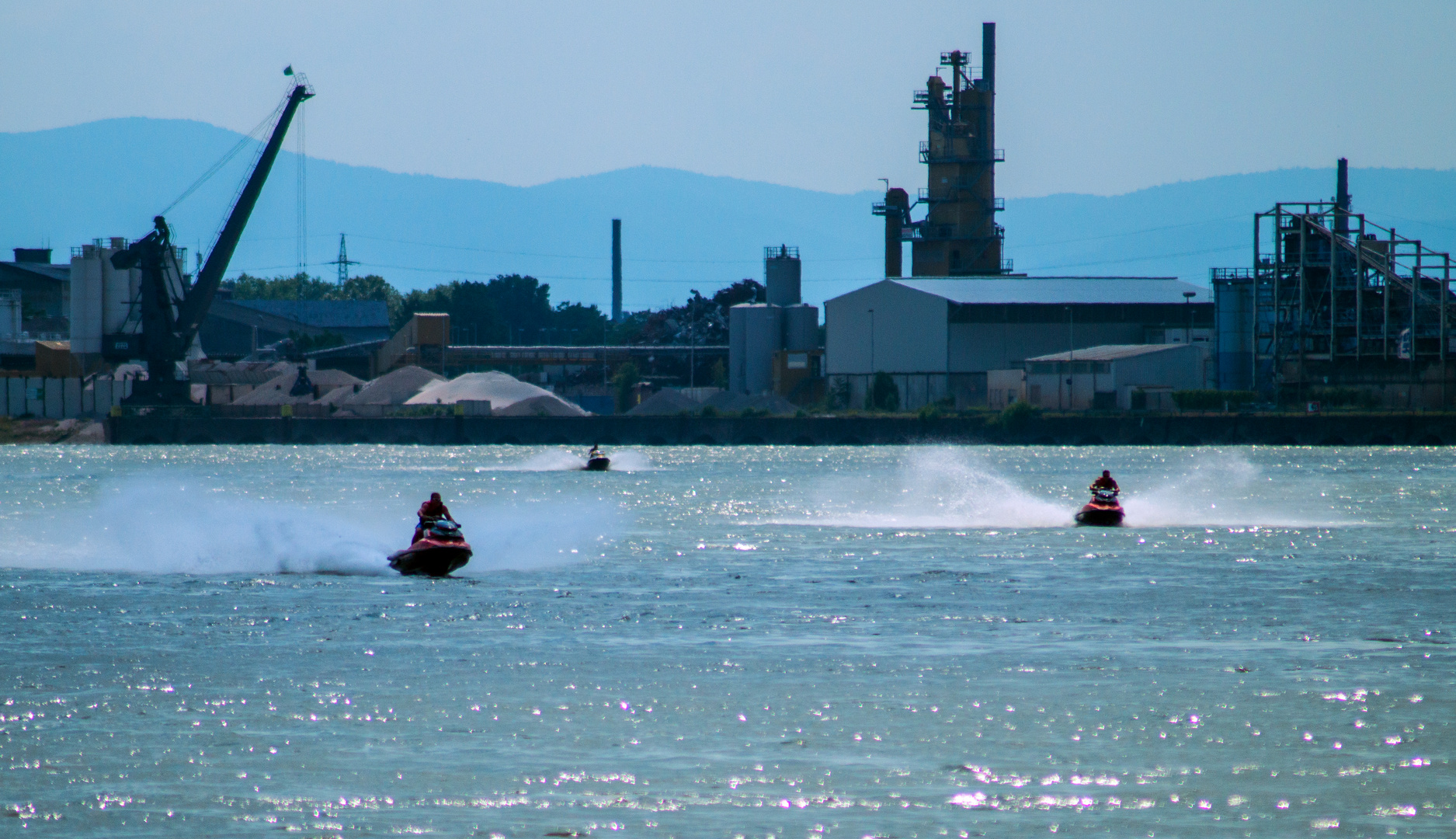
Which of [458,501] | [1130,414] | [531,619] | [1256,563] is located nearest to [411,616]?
[531,619]

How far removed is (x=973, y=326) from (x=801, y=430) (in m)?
13.7

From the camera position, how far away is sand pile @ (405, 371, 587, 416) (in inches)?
5271

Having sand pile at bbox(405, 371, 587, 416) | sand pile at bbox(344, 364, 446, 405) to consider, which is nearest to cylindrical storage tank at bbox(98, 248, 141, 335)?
sand pile at bbox(344, 364, 446, 405)

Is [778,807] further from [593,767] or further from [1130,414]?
[1130,414]

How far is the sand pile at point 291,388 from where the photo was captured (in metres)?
139

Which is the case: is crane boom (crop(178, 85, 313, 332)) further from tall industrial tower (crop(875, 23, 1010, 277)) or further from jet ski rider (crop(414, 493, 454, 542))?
jet ski rider (crop(414, 493, 454, 542))

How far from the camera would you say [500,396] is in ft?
448

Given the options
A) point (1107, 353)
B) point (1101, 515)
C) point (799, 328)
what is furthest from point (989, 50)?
point (1101, 515)

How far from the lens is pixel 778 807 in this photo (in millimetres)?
16016

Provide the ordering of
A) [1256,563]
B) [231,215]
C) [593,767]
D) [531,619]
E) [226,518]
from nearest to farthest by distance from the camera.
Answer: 1. [593,767]
2. [531,619]
3. [1256,563]
4. [226,518]
5. [231,215]

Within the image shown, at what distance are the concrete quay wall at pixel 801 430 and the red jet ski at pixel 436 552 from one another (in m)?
80.4

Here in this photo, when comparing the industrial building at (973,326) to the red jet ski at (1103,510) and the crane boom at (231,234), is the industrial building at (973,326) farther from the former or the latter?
the red jet ski at (1103,510)

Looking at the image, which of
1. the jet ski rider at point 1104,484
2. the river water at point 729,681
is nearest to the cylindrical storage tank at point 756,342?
the river water at point 729,681

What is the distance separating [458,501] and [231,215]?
68.8 m
